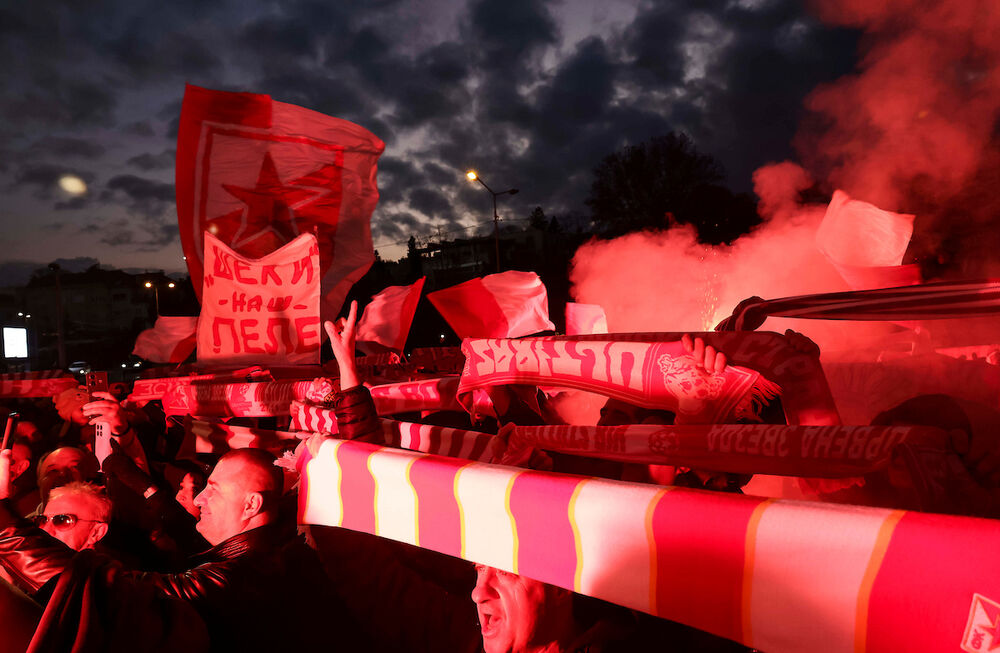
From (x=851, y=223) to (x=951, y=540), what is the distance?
19.2ft

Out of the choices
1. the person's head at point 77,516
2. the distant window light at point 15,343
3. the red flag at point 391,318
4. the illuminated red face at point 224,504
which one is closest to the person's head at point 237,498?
the illuminated red face at point 224,504

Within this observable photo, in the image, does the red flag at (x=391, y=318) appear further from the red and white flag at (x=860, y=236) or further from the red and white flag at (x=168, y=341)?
the red and white flag at (x=860, y=236)

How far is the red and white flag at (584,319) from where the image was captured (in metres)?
7.20

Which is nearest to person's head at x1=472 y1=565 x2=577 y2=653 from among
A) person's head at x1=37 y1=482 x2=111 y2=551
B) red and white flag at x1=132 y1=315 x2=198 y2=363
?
person's head at x1=37 y1=482 x2=111 y2=551

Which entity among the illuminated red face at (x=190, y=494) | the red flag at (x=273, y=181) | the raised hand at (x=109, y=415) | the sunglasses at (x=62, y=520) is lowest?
the illuminated red face at (x=190, y=494)

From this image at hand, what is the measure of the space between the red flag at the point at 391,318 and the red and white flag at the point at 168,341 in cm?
492

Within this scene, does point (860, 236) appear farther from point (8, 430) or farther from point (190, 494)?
point (8, 430)

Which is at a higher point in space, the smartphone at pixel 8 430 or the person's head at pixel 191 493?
the smartphone at pixel 8 430

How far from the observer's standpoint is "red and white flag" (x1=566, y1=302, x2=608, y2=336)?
23.6 feet

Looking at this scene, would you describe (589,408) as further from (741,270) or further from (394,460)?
(394,460)

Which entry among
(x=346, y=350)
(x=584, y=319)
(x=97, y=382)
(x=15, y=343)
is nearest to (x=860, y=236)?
(x=584, y=319)

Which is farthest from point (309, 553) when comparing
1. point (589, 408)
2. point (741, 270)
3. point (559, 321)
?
point (559, 321)

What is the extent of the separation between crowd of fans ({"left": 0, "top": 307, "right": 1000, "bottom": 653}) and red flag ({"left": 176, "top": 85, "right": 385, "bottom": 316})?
250cm

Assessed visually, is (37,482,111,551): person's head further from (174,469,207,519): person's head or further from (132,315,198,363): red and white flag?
(132,315,198,363): red and white flag
